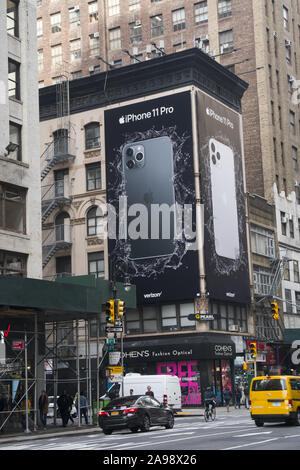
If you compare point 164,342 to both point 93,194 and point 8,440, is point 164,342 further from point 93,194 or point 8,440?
point 8,440

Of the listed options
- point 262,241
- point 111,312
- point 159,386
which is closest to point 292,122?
point 262,241

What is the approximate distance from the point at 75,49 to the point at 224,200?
30.4m

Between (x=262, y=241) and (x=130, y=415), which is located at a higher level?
(x=262, y=241)

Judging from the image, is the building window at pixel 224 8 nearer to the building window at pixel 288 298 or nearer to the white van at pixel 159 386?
the building window at pixel 288 298

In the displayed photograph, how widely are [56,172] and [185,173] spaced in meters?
12.4

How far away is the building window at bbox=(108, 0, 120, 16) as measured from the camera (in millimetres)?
78950

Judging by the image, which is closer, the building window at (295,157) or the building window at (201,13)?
the building window at (201,13)

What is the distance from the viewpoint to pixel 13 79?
37.4 metres

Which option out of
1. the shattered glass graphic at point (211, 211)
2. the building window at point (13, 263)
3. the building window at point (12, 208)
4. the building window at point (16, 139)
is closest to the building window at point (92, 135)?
the shattered glass graphic at point (211, 211)

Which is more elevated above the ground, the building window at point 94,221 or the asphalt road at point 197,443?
the building window at point 94,221

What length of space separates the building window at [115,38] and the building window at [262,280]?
2899cm

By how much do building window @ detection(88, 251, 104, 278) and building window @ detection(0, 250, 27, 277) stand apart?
76.7ft

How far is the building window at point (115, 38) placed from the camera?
78.4 metres

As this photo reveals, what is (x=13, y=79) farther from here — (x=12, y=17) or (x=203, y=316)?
(x=203, y=316)
